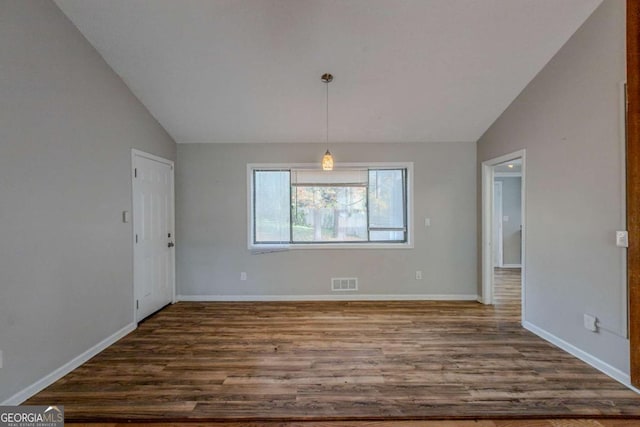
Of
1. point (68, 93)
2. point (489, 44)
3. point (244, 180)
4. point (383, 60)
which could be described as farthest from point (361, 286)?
point (68, 93)

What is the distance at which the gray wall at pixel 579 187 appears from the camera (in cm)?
234

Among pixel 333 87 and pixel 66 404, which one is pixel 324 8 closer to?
pixel 333 87

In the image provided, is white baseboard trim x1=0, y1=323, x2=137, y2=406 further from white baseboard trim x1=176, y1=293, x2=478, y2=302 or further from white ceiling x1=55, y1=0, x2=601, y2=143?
white ceiling x1=55, y1=0, x2=601, y2=143

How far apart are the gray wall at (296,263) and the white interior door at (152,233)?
0.62ft

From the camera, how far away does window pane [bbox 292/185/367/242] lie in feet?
14.8

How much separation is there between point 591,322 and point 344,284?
2747 mm

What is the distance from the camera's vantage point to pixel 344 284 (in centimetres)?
441

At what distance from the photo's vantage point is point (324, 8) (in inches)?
98.3

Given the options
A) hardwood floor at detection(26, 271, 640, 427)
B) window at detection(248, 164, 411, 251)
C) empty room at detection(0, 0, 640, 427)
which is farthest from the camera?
window at detection(248, 164, 411, 251)

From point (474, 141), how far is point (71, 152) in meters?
4.88

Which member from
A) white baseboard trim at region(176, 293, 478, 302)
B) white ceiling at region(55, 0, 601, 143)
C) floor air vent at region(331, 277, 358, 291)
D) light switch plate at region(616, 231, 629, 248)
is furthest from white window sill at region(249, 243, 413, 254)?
light switch plate at region(616, 231, 629, 248)

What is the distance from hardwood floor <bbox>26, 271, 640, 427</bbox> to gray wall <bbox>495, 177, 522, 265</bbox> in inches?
148

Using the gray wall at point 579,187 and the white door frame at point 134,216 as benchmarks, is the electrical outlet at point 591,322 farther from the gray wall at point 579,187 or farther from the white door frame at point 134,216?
the white door frame at point 134,216

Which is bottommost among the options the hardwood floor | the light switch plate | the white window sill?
the hardwood floor
